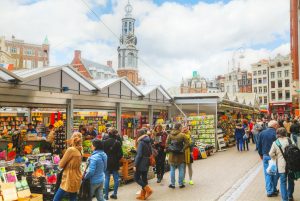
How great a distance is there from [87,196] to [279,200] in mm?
3852

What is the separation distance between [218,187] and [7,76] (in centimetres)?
605

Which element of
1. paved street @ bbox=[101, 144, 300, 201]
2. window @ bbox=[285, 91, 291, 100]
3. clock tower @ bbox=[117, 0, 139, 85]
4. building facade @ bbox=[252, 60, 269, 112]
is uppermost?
clock tower @ bbox=[117, 0, 139, 85]

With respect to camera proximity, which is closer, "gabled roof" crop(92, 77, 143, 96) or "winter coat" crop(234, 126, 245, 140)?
"gabled roof" crop(92, 77, 143, 96)

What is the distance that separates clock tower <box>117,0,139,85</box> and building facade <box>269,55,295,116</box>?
87.7ft

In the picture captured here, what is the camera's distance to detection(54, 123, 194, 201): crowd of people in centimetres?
501

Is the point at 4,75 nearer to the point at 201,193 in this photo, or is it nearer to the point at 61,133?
the point at 61,133

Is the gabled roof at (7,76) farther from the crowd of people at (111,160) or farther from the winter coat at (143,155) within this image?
the winter coat at (143,155)

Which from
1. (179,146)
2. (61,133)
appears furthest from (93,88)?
(179,146)

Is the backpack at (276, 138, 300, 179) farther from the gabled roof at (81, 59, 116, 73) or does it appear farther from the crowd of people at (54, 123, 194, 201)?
the gabled roof at (81, 59, 116, 73)

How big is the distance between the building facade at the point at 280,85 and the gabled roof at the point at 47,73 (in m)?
55.4

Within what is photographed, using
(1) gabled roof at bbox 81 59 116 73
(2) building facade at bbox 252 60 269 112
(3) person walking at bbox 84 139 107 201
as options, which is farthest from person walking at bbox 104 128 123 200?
(2) building facade at bbox 252 60 269 112

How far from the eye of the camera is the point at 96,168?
209 inches

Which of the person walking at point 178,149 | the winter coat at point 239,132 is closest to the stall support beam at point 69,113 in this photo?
the person walking at point 178,149

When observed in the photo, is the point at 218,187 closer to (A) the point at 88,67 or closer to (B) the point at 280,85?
(A) the point at 88,67
